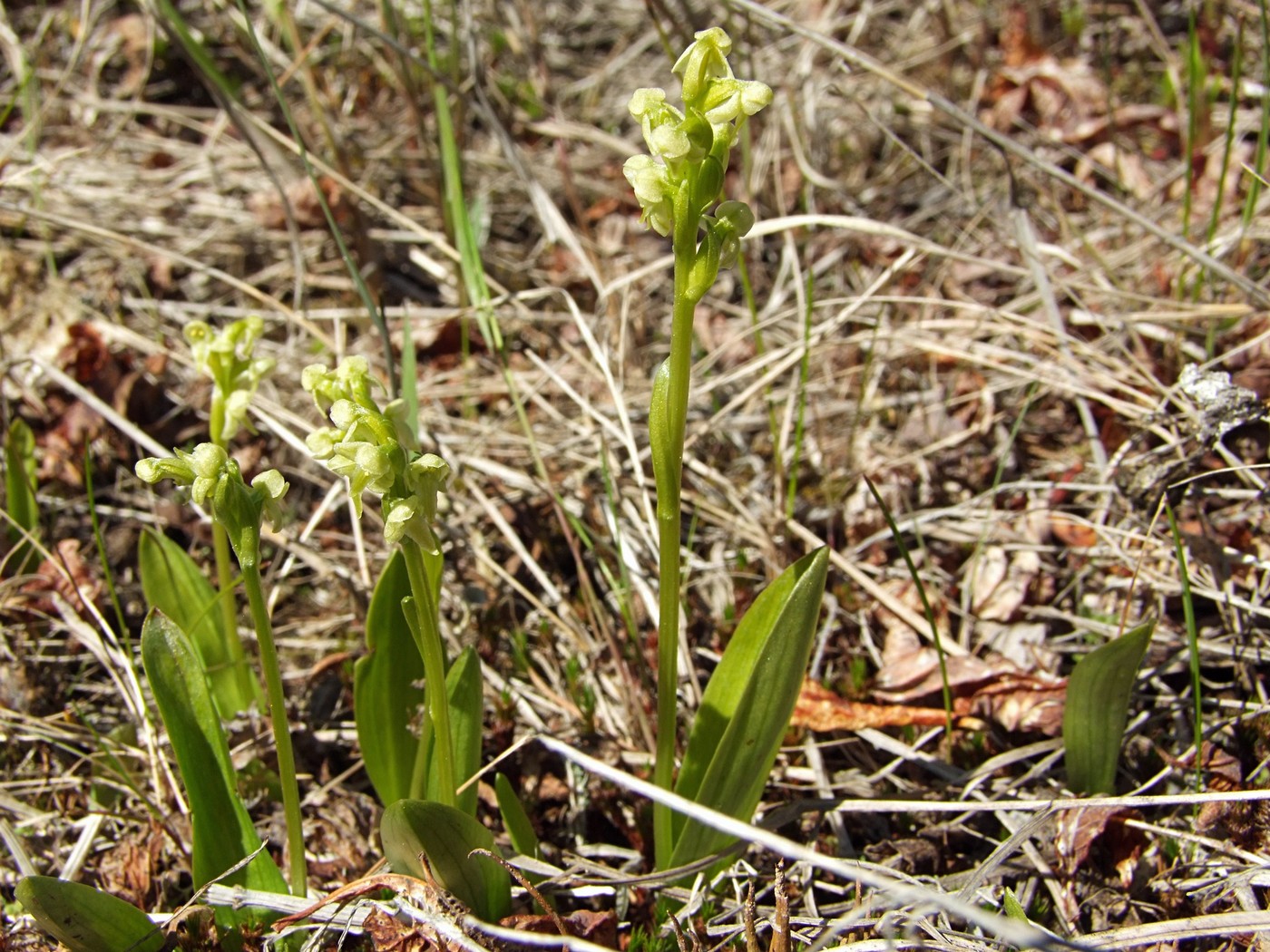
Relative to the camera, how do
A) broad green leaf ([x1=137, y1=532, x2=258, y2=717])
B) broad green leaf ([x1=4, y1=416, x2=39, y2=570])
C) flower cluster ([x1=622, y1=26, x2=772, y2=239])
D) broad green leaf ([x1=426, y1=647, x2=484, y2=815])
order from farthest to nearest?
1. broad green leaf ([x1=4, y1=416, x2=39, y2=570])
2. broad green leaf ([x1=137, y1=532, x2=258, y2=717])
3. broad green leaf ([x1=426, y1=647, x2=484, y2=815])
4. flower cluster ([x1=622, y1=26, x2=772, y2=239])

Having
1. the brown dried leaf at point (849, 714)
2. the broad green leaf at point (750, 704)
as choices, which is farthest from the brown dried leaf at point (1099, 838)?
the broad green leaf at point (750, 704)

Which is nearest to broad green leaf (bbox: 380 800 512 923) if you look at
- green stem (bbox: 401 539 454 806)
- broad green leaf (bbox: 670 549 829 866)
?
green stem (bbox: 401 539 454 806)

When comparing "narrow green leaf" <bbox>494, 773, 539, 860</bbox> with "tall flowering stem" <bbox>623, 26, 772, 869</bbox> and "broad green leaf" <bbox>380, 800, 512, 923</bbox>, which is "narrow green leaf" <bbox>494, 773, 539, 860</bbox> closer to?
"broad green leaf" <bbox>380, 800, 512, 923</bbox>

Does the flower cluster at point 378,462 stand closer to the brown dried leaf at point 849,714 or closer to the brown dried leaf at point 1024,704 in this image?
the brown dried leaf at point 849,714

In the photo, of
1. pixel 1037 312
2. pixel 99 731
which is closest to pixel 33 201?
pixel 99 731

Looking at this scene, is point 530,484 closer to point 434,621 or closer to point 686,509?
point 686,509
